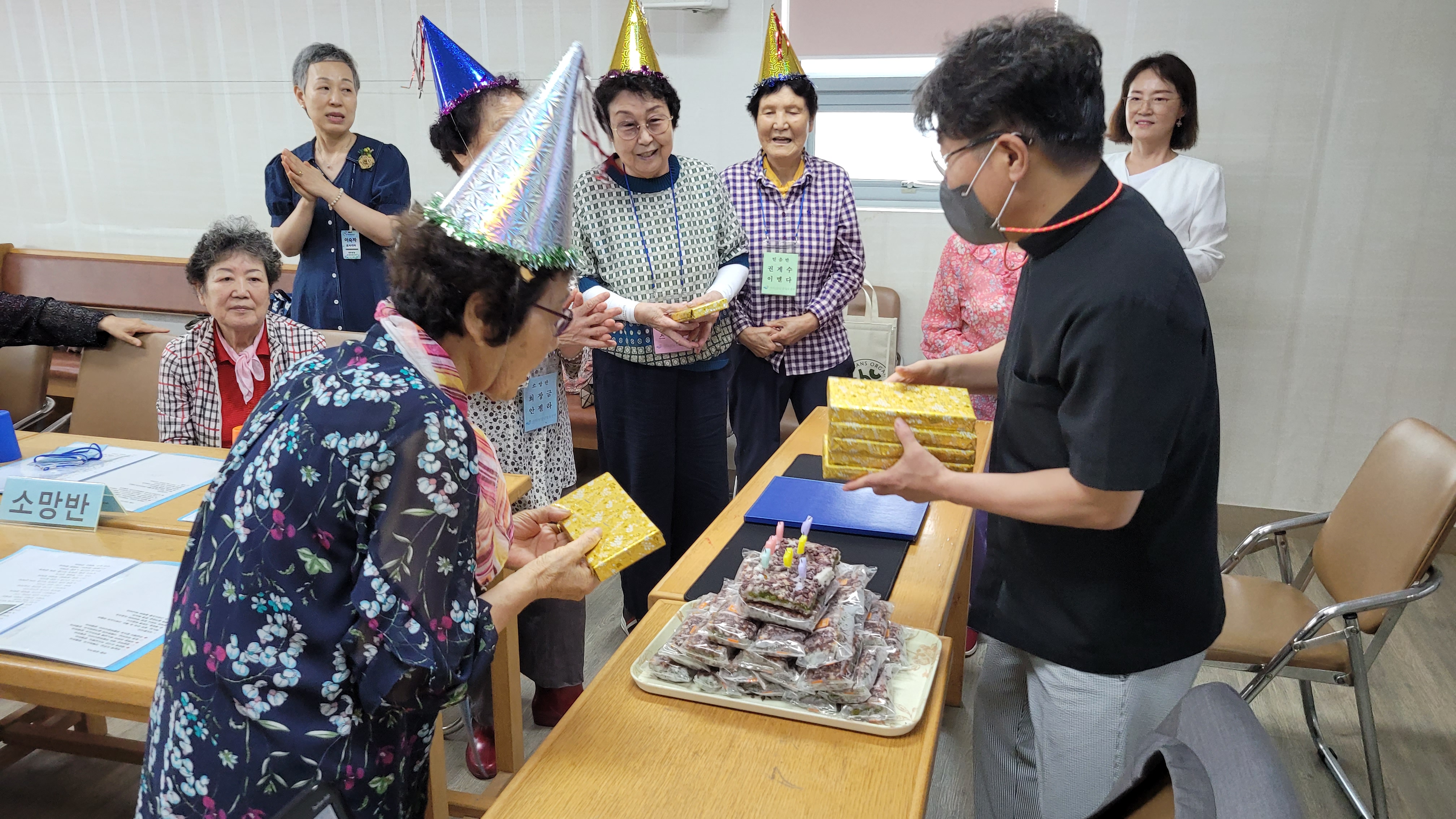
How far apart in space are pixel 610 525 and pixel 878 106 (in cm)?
326

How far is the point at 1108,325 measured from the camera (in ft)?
3.84

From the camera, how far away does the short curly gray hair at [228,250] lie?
2.65m

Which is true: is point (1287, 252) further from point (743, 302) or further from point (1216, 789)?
point (1216, 789)

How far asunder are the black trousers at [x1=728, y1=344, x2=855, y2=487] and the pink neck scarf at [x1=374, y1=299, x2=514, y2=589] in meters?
1.83

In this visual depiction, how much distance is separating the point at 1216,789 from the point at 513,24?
4619mm

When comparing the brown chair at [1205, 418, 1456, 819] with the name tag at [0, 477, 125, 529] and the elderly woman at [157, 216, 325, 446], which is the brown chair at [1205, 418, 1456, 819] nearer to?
the name tag at [0, 477, 125, 529]

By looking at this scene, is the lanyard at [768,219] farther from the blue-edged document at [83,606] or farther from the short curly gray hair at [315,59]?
the blue-edged document at [83,606]

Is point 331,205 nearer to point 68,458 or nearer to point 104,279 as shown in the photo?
point 68,458

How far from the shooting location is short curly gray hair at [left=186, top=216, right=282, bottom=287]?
2.65 metres

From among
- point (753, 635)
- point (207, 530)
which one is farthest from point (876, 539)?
point (207, 530)

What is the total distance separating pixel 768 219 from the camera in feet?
10.4

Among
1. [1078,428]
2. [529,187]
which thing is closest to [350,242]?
[529,187]

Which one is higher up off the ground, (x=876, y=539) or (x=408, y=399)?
(x=408, y=399)

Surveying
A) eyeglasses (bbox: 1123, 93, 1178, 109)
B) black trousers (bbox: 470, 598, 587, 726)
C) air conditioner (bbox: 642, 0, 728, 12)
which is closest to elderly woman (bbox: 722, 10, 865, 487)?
black trousers (bbox: 470, 598, 587, 726)
